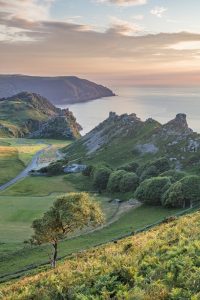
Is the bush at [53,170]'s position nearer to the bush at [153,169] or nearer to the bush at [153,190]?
the bush at [153,169]

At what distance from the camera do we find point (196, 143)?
162500mm

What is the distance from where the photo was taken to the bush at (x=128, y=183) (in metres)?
130

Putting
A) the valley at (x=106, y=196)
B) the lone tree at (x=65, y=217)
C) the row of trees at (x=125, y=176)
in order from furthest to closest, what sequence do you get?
the row of trees at (x=125, y=176), the valley at (x=106, y=196), the lone tree at (x=65, y=217)

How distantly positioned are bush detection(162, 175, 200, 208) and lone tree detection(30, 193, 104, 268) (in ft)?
163

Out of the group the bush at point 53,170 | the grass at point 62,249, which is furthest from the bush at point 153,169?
the bush at point 53,170

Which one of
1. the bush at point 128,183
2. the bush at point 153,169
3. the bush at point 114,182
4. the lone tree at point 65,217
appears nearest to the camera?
the lone tree at point 65,217

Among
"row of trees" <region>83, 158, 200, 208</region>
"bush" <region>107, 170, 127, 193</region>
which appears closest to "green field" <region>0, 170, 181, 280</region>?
"row of trees" <region>83, 158, 200, 208</region>

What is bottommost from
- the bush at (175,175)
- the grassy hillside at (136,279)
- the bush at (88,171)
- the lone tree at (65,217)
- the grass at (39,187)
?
the grass at (39,187)

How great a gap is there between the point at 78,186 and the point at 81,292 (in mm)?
131792

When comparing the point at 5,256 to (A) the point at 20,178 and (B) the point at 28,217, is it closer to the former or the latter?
(B) the point at 28,217

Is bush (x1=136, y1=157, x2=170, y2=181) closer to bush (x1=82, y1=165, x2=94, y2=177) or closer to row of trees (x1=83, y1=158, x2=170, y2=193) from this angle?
row of trees (x1=83, y1=158, x2=170, y2=193)

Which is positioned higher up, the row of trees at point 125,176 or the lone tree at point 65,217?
the lone tree at point 65,217

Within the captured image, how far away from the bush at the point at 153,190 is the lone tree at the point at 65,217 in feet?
182

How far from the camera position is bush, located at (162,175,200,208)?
9869 centimetres
